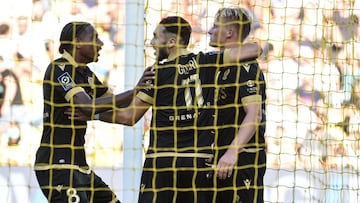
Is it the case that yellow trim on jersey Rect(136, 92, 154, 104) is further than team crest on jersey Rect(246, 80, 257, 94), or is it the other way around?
yellow trim on jersey Rect(136, 92, 154, 104)

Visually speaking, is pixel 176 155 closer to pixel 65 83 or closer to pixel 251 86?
pixel 251 86

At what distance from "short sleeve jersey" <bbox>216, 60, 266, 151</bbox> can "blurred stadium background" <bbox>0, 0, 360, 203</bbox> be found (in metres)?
1.05

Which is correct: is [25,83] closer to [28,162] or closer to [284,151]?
[28,162]

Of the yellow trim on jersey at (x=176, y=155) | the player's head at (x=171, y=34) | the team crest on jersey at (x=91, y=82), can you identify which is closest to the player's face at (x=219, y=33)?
the player's head at (x=171, y=34)

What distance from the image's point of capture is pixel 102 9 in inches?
266

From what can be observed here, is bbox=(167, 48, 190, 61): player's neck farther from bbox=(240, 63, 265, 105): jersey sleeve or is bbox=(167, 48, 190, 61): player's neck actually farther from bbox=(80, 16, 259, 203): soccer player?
bbox=(240, 63, 265, 105): jersey sleeve

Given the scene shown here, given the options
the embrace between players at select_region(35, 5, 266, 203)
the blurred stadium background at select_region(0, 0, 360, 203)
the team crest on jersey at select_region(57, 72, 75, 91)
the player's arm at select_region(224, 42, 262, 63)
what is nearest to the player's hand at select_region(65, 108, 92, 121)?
the embrace between players at select_region(35, 5, 266, 203)

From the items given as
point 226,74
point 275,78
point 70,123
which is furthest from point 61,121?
point 275,78

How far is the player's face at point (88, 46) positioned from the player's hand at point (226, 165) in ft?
3.30

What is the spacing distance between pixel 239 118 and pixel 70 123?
96 cm

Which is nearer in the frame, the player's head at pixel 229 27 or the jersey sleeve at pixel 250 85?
the jersey sleeve at pixel 250 85

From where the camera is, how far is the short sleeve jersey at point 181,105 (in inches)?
202

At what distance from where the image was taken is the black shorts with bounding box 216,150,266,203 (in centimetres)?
512

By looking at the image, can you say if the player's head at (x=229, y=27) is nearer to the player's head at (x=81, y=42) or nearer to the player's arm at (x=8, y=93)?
the player's head at (x=81, y=42)
